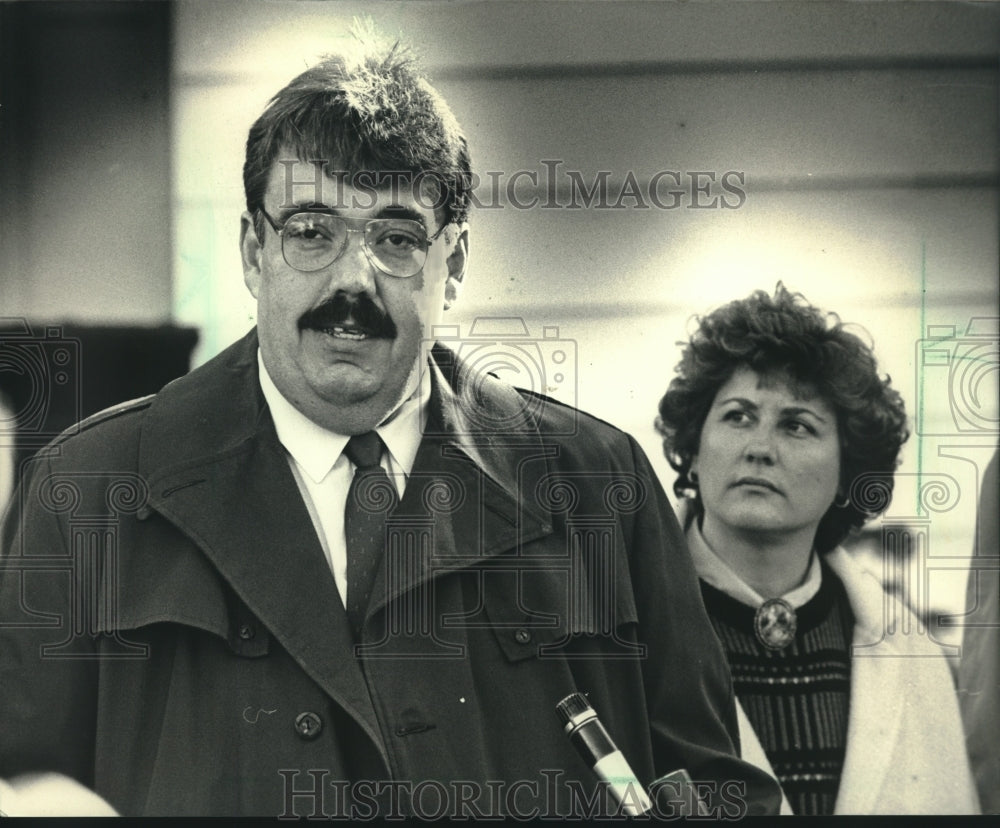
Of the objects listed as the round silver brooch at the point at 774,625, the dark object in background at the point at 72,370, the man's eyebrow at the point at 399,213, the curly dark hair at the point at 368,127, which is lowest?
the round silver brooch at the point at 774,625

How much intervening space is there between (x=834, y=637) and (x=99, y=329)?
231 cm

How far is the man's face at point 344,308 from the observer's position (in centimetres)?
391

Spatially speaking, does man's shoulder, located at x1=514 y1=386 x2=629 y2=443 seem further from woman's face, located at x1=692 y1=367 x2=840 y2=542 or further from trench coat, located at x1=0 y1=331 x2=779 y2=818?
woman's face, located at x1=692 y1=367 x2=840 y2=542

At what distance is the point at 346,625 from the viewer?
3848 millimetres

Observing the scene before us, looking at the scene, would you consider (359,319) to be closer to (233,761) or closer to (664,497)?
(664,497)

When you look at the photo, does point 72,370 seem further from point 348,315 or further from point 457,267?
point 457,267

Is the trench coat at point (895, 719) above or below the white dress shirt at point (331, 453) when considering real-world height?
below

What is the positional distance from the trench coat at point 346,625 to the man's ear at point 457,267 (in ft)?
0.54

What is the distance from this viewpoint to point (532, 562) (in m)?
3.96

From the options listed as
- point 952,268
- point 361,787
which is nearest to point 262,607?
point 361,787

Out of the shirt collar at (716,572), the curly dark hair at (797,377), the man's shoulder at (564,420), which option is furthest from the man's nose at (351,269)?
the shirt collar at (716,572)

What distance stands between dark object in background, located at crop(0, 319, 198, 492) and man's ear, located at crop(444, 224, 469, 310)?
738 millimetres

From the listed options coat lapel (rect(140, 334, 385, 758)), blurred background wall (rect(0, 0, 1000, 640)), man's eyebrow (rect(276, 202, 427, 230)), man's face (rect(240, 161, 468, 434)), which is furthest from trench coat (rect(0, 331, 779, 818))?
man's eyebrow (rect(276, 202, 427, 230))

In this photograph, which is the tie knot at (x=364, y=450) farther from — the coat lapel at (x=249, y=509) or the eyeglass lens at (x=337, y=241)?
the eyeglass lens at (x=337, y=241)
